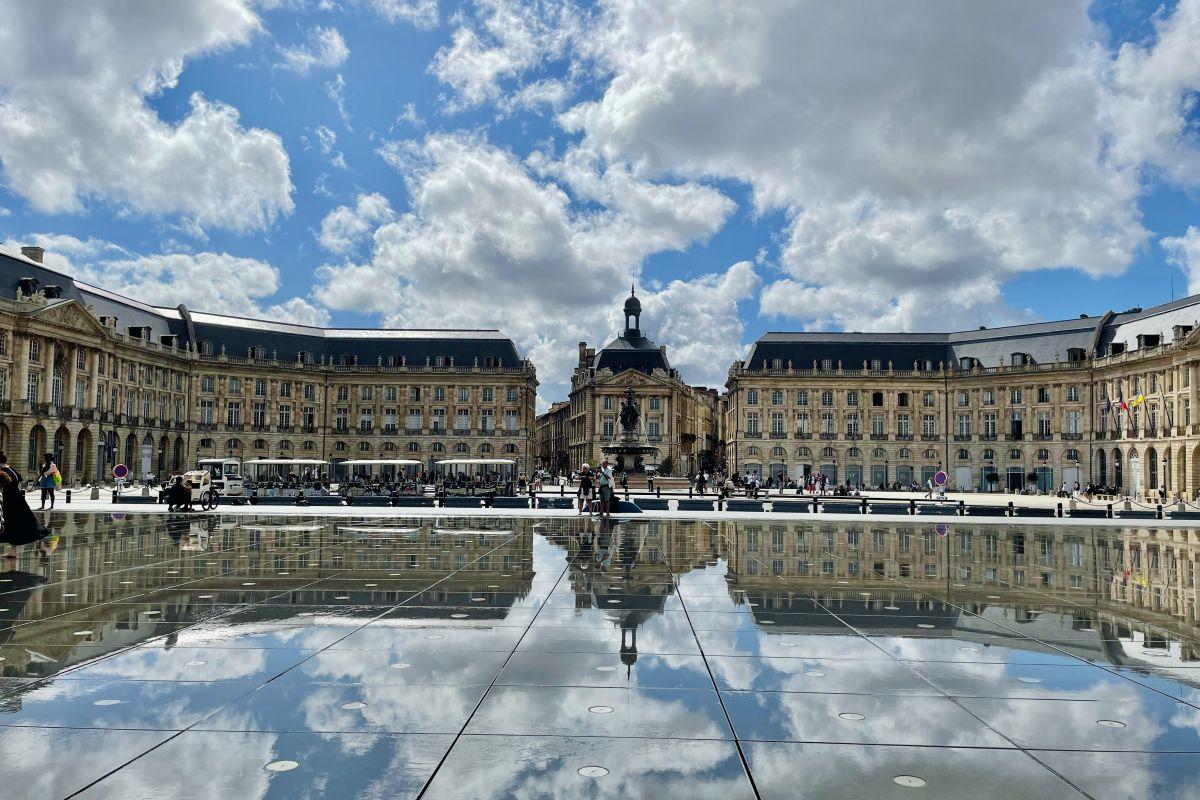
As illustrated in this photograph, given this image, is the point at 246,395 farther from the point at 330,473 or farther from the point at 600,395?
the point at 600,395

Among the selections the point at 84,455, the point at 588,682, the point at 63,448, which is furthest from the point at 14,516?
the point at 84,455

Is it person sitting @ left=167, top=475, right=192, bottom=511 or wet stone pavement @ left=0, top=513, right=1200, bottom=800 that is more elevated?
person sitting @ left=167, top=475, right=192, bottom=511

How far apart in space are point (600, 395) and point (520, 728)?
10257 centimetres

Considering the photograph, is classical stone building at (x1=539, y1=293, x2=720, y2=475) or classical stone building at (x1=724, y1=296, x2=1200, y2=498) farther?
classical stone building at (x1=539, y1=293, x2=720, y2=475)

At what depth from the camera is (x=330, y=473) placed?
10075cm

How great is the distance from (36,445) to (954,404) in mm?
89470

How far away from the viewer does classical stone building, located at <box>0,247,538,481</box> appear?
76562 millimetres

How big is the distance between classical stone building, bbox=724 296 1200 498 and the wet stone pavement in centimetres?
7604

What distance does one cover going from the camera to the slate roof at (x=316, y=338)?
312ft

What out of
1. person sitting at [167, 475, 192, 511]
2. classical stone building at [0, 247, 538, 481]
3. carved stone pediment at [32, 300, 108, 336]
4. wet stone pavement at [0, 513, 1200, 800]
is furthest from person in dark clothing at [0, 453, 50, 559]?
classical stone building at [0, 247, 538, 481]

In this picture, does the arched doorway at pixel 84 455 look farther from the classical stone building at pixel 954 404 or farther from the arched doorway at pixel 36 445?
the classical stone building at pixel 954 404

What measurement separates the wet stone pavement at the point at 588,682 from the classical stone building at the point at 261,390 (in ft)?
219

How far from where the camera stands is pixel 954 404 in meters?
98.5

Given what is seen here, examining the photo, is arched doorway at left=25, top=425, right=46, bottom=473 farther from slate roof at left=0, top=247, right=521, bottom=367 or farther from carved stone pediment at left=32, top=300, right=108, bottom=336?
slate roof at left=0, top=247, right=521, bottom=367
